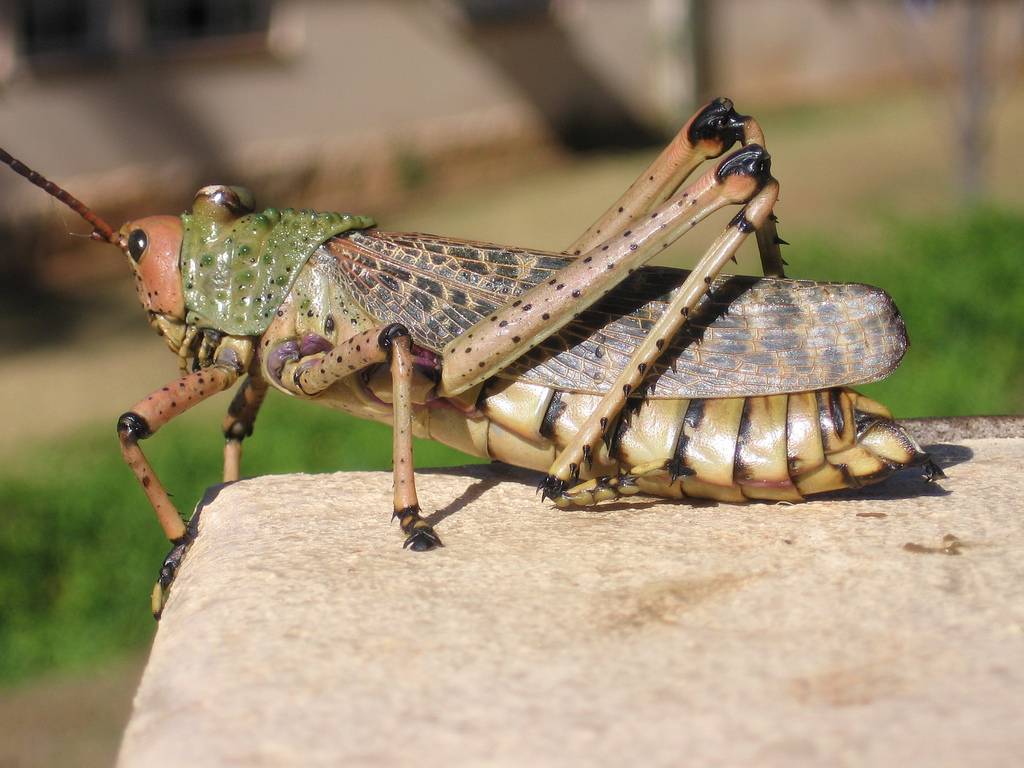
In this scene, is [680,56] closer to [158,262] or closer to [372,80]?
[372,80]

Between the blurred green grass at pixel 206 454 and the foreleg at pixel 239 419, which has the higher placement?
the foreleg at pixel 239 419

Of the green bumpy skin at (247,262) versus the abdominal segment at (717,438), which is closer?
the abdominal segment at (717,438)

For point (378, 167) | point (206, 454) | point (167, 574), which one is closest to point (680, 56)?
point (378, 167)

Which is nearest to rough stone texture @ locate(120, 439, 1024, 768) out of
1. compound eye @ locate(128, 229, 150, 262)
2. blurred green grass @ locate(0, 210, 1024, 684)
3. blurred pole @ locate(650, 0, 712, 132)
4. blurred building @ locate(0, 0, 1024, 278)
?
compound eye @ locate(128, 229, 150, 262)

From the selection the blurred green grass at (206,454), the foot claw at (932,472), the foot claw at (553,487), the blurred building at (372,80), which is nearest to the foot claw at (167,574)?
the foot claw at (553,487)

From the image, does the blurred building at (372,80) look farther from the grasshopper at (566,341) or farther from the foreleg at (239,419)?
the grasshopper at (566,341)

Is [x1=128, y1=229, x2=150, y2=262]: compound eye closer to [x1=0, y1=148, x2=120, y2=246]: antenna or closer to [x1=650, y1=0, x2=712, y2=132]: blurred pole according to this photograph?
[x1=0, y1=148, x2=120, y2=246]: antenna
